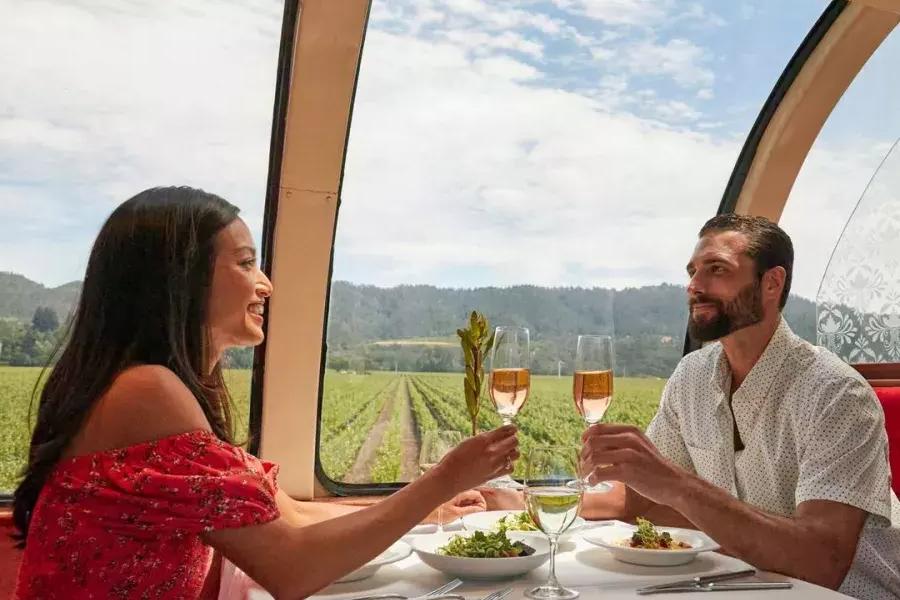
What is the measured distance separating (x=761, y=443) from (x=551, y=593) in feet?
3.82

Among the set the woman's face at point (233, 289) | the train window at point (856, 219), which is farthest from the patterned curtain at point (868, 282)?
the woman's face at point (233, 289)

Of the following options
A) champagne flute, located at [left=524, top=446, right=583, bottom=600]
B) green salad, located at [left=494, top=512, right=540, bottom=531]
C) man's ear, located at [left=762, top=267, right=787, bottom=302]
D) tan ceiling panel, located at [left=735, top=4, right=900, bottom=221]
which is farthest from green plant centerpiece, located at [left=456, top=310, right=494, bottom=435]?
tan ceiling panel, located at [left=735, top=4, right=900, bottom=221]

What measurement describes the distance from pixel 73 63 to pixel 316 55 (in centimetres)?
102

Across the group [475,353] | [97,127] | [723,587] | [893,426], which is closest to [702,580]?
[723,587]

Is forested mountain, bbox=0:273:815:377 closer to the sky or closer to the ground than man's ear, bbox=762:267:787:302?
closer to the ground

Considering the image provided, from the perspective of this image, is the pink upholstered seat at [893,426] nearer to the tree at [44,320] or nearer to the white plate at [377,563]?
the white plate at [377,563]

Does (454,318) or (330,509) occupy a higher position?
(454,318)

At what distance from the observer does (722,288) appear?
2684mm

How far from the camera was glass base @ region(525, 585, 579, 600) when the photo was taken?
1604 mm

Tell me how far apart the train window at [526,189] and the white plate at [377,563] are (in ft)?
5.84

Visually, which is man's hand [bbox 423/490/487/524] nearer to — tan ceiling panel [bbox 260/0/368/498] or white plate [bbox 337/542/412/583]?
white plate [bbox 337/542/412/583]

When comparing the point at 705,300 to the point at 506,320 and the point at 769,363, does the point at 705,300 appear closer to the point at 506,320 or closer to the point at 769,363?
the point at 769,363

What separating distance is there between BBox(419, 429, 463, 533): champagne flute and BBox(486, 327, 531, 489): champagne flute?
0.50ft

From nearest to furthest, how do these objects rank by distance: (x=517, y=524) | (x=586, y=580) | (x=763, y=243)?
(x=586, y=580) → (x=517, y=524) → (x=763, y=243)
